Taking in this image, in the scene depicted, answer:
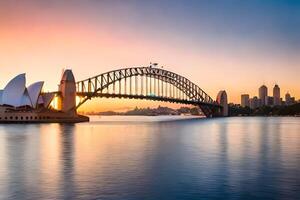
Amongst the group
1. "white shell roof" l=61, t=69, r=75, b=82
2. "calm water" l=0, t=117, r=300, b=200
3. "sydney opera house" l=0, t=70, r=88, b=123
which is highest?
"white shell roof" l=61, t=69, r=75, b=82

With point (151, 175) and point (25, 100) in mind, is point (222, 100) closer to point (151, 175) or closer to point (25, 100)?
point (25, 100)

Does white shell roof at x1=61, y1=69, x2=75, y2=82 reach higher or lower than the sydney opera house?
higher

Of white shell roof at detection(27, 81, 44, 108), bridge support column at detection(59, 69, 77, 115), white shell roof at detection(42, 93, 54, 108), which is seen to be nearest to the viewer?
white shell roof at detection(27, 81, 44, 108)

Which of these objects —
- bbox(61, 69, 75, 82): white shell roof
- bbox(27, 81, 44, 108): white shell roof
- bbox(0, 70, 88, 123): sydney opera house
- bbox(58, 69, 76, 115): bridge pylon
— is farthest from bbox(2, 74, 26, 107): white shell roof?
bbox(61, 69, 75, 82): white shell roof

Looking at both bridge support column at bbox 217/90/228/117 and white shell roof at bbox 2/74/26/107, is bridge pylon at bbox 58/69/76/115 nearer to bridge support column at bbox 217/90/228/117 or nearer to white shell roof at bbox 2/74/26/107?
white shell roof at bbox 2/74/26/107

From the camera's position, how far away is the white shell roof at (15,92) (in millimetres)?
99844

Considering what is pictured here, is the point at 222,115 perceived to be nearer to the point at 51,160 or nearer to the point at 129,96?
the point at 129,96

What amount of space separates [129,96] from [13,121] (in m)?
30.6

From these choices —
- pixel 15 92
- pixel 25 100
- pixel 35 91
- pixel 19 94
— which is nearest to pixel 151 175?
pixel 19 94

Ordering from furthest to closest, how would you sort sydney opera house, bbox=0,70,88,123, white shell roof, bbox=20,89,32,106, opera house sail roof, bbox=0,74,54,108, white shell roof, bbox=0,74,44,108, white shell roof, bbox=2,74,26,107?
white shell roof, bbox=20,89,32,106
sydney opera house, bbox=0,70,88,123
opera house sail roof, bbox=0,74,54,108
white shell roof, bbox=0,74,44,108
white shell roof, bbox=2,74,26,107

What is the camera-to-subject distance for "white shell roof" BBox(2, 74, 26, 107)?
9984 centimetres

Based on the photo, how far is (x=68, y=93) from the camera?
109 m

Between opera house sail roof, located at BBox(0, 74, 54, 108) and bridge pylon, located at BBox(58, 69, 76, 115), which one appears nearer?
opera house sail roof, located at BBox(0, 74, 54, 108)

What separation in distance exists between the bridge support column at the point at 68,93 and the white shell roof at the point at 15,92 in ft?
37.9
